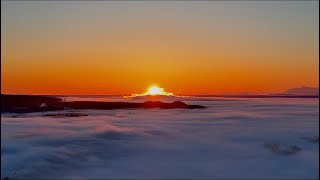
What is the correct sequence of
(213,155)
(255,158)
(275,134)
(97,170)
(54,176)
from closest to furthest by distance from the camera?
(54,176) < (97,170) < (255,158) < (213,155) < (275,134)

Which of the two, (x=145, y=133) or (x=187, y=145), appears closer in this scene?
(x=187, y=145)

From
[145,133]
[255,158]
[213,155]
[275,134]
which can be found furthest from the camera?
[145,133]

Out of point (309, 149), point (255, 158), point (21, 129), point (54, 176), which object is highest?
point (21, 129)

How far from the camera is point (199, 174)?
23.9m

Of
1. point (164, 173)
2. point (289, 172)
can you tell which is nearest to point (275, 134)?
point (289, 172)

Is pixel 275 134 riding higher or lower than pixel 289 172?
higher

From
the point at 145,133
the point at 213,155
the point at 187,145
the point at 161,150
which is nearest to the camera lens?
the point at 213,155

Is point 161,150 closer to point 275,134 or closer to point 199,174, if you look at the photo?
point 199,174

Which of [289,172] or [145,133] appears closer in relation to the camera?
[289,172]

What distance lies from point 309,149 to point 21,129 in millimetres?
26315

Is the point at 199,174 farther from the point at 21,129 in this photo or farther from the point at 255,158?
the point at 21,129

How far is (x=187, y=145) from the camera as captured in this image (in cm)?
3497

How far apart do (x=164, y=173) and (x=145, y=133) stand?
66.6 ft

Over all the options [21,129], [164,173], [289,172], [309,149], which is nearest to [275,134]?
[309,149]
